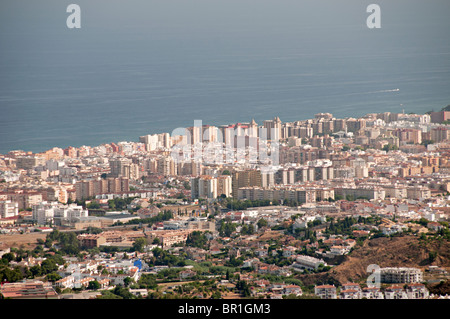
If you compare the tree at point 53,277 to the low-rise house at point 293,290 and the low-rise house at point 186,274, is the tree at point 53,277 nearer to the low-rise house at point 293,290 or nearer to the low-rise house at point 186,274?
the low-rise house at point 186,274

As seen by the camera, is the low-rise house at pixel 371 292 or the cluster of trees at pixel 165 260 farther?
the cluster of trees at pixel 165 260

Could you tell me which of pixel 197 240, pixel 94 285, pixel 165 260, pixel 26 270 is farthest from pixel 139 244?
pixel 94 285

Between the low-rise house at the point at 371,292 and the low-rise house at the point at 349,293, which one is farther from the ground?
the low-rise house at the point at 371,292

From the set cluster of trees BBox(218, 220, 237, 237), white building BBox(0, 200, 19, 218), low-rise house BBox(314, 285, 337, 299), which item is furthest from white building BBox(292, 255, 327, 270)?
white building BBox(0, 200, 19, 218)

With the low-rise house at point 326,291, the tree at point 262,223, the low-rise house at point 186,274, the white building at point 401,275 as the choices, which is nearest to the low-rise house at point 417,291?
the white building at point 401,275

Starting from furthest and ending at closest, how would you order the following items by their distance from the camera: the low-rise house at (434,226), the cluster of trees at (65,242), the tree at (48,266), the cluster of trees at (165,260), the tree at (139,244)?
the tree at (139,244) < the cluster of trees at (65,242) < the low-rise house at (434,226) < the cluster of trees at (165,260) < the tree at (48,266)

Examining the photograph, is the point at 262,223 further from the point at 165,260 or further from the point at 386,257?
the point at 386,257
